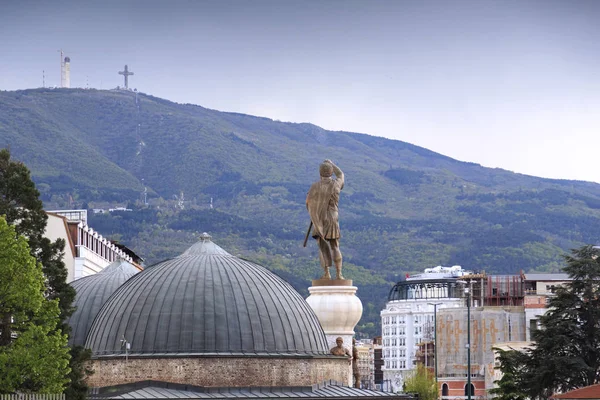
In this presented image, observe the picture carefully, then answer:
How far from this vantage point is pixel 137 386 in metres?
57.4

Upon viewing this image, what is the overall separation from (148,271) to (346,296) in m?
8.95

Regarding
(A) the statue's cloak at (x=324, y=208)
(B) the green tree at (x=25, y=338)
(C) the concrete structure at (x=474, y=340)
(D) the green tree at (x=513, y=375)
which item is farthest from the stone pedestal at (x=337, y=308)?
(C) the concrete structure at (x=474, y=340)

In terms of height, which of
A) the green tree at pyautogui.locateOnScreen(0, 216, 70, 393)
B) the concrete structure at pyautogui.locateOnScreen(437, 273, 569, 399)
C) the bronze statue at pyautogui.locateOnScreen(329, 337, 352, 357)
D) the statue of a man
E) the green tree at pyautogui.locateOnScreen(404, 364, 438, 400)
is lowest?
the green tree at pyautogui.locateOnScreen(404, 364, 438, 400)

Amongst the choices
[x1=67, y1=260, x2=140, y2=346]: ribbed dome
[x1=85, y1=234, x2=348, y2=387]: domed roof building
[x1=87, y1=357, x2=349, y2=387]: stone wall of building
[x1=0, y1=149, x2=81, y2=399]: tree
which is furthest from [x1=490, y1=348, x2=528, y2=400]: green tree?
[x1=0, y1=149, x2=81, y2=399]: tree

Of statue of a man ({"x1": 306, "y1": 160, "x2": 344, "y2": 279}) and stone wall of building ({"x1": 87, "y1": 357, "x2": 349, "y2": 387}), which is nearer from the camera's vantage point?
stone wall of building ({"x1": 87, "y1": 357, "x2": 349, "y2": 387})

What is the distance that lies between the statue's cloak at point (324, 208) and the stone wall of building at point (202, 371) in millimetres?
8821

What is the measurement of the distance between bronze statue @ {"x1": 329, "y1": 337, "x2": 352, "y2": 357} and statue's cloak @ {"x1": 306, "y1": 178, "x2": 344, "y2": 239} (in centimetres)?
497

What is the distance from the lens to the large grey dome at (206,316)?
5869 centimetres

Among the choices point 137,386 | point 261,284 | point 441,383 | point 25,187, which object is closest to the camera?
point 25,187

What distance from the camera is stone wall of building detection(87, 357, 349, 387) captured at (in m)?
57.7

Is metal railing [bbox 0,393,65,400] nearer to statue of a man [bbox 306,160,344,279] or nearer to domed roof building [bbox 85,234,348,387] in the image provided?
domed roof building [bbox 85,234,348,387]

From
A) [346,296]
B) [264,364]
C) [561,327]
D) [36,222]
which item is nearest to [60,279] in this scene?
[36,222]

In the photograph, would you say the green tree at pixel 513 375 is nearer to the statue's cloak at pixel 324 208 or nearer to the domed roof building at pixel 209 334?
the statue's cloak at pixel 324 208

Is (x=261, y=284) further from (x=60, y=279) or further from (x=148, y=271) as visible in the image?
(x=60, y=279)
